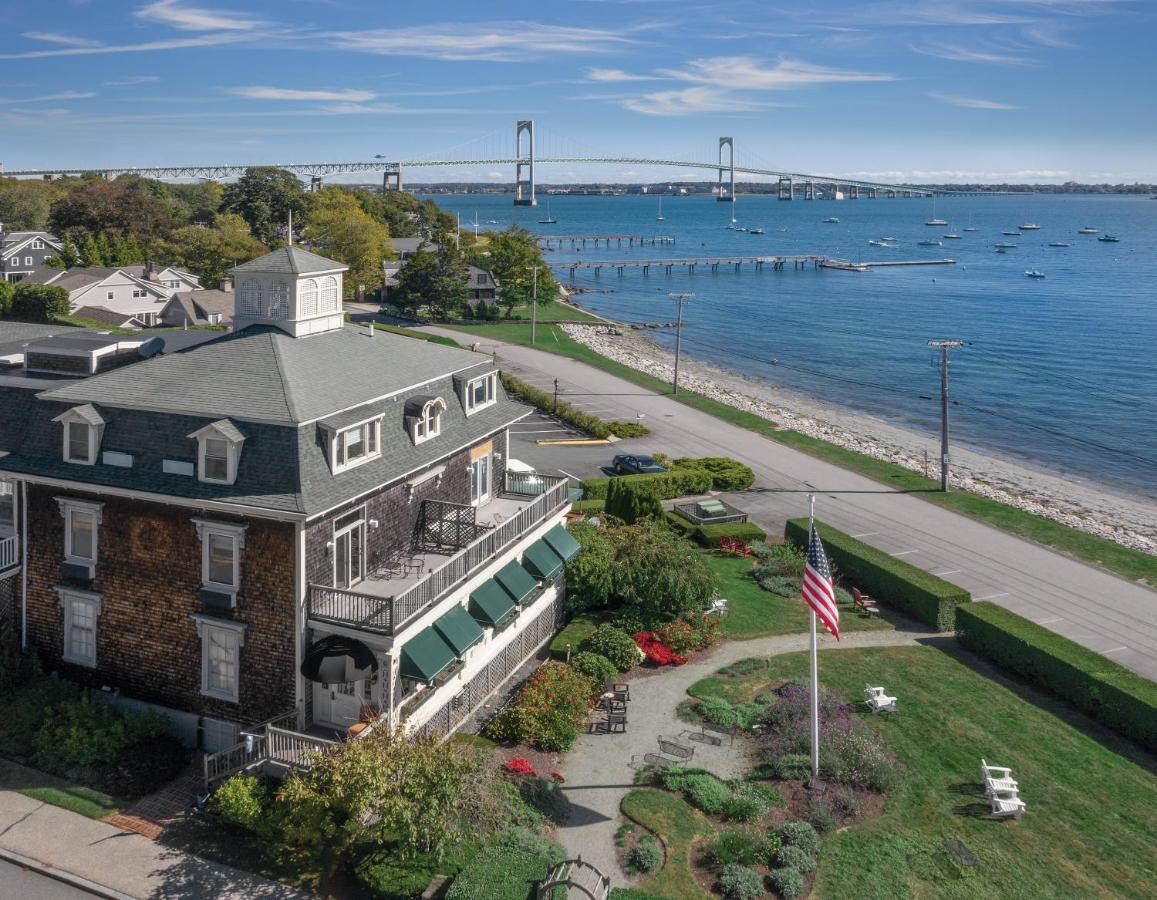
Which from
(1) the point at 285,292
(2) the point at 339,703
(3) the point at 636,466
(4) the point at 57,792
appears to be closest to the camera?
(4) the point at 57,792

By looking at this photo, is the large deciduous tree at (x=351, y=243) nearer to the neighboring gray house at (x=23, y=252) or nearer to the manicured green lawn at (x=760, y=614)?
the neighboring gray house at (x=23, y=252)

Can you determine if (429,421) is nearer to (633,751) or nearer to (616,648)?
Answer: (616,648)

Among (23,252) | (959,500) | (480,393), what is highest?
(23,252)

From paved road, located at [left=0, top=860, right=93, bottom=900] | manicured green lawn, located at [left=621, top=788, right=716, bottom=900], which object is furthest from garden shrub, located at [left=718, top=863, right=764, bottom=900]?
paved road, located at [left=0, top=860, right=93, bottom=900]

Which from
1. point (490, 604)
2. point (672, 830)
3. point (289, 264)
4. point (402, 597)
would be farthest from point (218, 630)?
point (672, 830)

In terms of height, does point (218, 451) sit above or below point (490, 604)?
above

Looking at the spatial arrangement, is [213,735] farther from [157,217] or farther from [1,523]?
[157,217]
